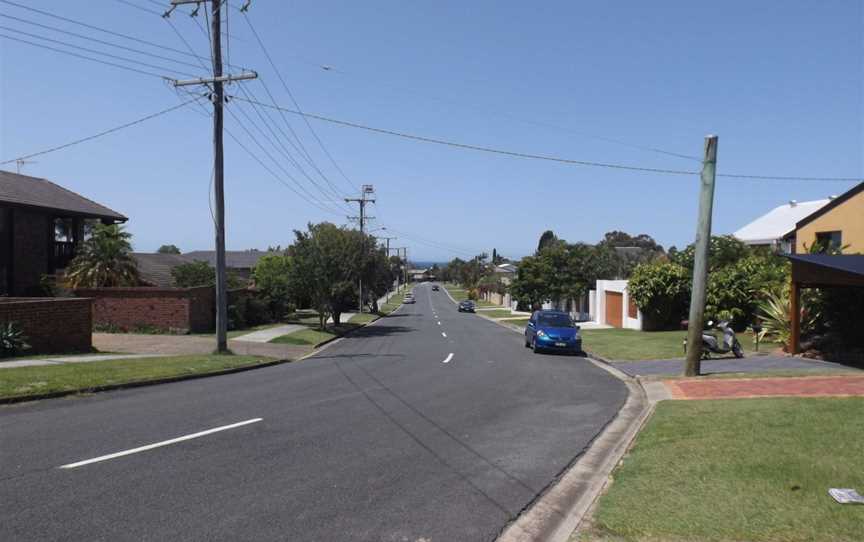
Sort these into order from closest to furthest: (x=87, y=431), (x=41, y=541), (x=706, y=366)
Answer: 1. (x=41, y=541)
2. (x=87, y=431)
3. (x=706, y=366)

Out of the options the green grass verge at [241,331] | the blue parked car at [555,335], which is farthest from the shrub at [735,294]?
the green grass verge at [241,331]

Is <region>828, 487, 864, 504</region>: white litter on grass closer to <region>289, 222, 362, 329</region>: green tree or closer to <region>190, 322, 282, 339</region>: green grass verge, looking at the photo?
<region>190, 322, 282, 339</region>: green grass verge

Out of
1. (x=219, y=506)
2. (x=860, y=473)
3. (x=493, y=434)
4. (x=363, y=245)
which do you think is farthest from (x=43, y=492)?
(x=363, y=245)

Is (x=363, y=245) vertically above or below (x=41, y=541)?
above

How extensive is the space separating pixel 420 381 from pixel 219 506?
9173 mm

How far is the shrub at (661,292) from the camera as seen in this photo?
3011cm

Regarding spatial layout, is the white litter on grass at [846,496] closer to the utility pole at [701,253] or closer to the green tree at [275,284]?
the utility pole at [701,253]

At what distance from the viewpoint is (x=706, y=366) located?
17.0m

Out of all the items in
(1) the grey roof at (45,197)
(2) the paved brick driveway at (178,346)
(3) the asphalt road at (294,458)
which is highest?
(1) the grey roof at (45,197)

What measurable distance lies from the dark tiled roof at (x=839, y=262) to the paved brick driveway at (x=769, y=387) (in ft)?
8.11

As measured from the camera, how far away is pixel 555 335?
23.0 m

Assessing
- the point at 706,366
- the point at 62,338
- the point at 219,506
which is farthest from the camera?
the point at 62,338

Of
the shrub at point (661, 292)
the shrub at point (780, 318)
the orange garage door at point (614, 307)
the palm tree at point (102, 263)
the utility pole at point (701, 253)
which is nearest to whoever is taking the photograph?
the utility pole at point (701, 253)

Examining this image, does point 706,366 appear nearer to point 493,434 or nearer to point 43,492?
point 493,434
